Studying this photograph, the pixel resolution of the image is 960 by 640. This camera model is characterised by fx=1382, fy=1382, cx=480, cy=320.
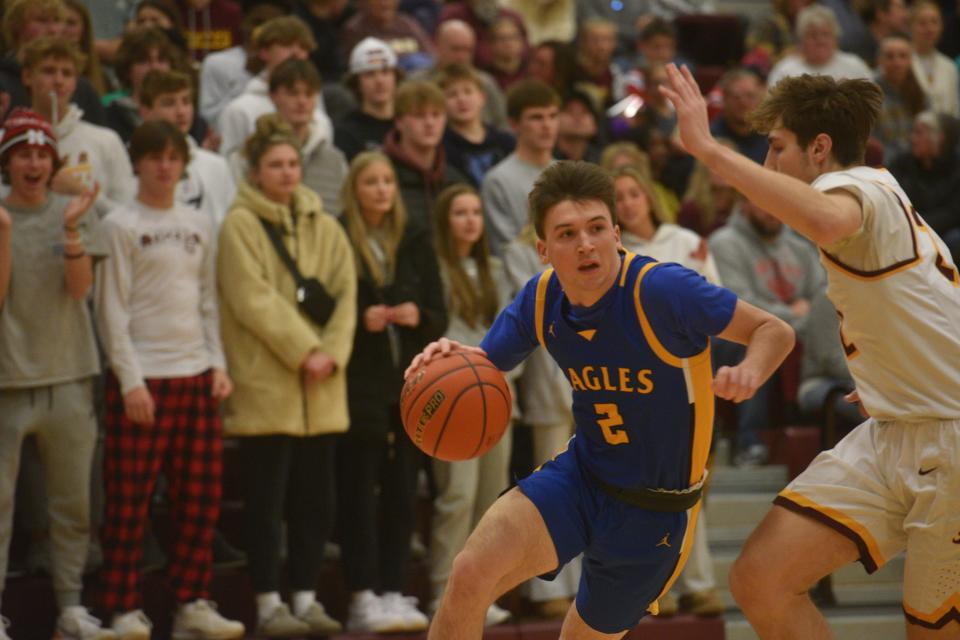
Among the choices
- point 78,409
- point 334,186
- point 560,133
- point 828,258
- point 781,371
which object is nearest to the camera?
point 828,258

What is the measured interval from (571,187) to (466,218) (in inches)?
107

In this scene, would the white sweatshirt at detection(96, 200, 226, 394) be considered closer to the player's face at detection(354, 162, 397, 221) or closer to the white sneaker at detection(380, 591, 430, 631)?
the player's face at detection(354, 162, 397, 221)

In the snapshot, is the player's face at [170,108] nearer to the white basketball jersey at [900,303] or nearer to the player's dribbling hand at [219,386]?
the player's dribbling hand at [219,386]

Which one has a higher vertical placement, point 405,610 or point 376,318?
point 376,318

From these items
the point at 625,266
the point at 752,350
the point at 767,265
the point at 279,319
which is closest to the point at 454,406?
the point at 625,266

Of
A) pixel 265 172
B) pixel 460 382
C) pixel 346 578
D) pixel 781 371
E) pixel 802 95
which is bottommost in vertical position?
pixel 346 578

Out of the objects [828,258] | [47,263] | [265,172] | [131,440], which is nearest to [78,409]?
[131,440]

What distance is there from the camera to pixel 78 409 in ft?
21.9

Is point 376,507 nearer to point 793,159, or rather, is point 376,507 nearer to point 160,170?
point 160,170

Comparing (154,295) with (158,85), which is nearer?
(154,295)

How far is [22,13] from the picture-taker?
7.77 meters

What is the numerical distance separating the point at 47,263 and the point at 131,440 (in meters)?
0.95

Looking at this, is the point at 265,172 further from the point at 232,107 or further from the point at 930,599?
the point at 930,599

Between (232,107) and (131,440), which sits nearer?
→ (131,440)
